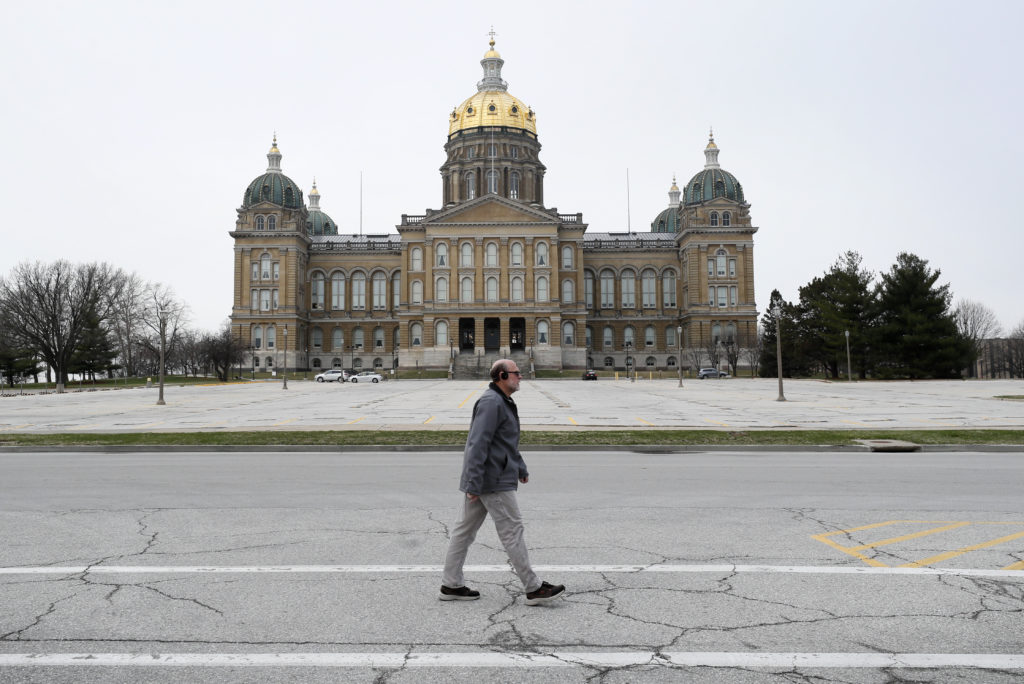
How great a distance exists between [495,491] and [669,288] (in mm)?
99871

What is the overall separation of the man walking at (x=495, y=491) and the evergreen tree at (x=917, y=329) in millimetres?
64615

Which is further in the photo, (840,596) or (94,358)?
(94,358)

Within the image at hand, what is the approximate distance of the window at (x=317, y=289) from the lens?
339 ft

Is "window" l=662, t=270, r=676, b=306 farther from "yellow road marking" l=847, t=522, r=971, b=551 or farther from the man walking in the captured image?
the man walking

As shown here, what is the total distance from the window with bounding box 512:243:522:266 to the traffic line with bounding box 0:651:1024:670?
83700 millimetres

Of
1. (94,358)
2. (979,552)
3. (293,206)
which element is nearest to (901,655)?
(979,552)

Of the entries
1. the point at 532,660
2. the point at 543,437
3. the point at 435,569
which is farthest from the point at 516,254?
the point at 532,660

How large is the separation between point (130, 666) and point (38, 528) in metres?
4.64

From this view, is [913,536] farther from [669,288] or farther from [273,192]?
[273,192]

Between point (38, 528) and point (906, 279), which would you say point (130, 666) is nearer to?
point (38, 528)

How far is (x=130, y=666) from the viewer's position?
4.34 m

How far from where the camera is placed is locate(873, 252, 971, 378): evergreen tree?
61500mm

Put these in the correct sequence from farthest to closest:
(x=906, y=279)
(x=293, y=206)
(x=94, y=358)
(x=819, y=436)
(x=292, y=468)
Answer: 1. (x=293, y=206)
2. (x=94, y=358)
3. (x=906, y=279)
4. (x=819, y=436)
5. (x=292, y=468)

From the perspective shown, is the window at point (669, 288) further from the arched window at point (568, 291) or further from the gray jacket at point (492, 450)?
the gray jacket at point (492, 450)
